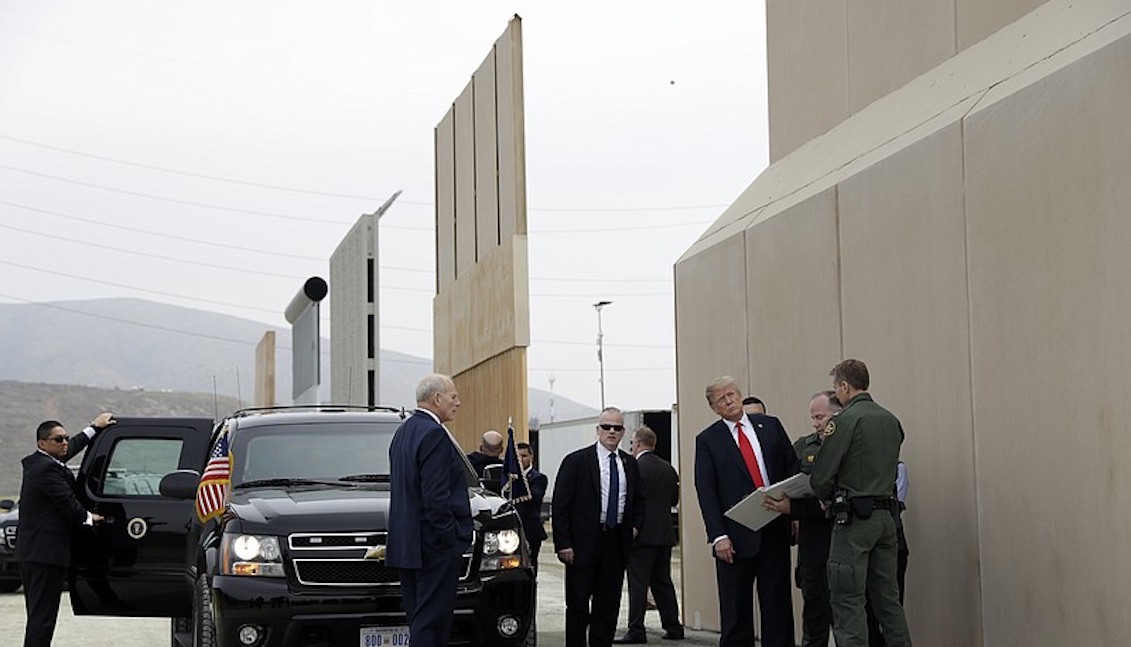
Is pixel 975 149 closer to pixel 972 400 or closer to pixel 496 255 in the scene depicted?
pixel 972 400

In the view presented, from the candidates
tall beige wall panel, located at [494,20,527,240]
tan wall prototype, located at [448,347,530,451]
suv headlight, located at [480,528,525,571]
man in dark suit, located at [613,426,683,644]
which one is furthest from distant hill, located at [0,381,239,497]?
suv headlight, located at [480,528,525,571]

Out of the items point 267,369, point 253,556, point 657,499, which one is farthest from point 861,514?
point 267,369

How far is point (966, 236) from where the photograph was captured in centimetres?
1004

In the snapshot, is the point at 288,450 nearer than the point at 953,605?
No

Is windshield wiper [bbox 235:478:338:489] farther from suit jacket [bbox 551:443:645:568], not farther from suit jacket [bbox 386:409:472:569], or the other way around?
suit jacket [bbox 551:443:645:568]

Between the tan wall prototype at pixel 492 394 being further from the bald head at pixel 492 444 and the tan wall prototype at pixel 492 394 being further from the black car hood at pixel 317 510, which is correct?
the black car hood at pixel 317 510

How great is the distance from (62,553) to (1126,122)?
8.02 m

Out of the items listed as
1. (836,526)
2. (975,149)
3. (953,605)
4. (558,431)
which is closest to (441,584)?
(836,526)

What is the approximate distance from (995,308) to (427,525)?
3.61 meters

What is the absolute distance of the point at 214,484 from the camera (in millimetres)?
11055

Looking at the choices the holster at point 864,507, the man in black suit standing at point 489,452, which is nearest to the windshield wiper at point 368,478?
the holster at point 864,507

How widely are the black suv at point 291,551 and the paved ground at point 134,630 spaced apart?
7.64 ft

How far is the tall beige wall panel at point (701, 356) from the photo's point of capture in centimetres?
1450

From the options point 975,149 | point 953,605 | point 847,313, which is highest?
point 975,149
